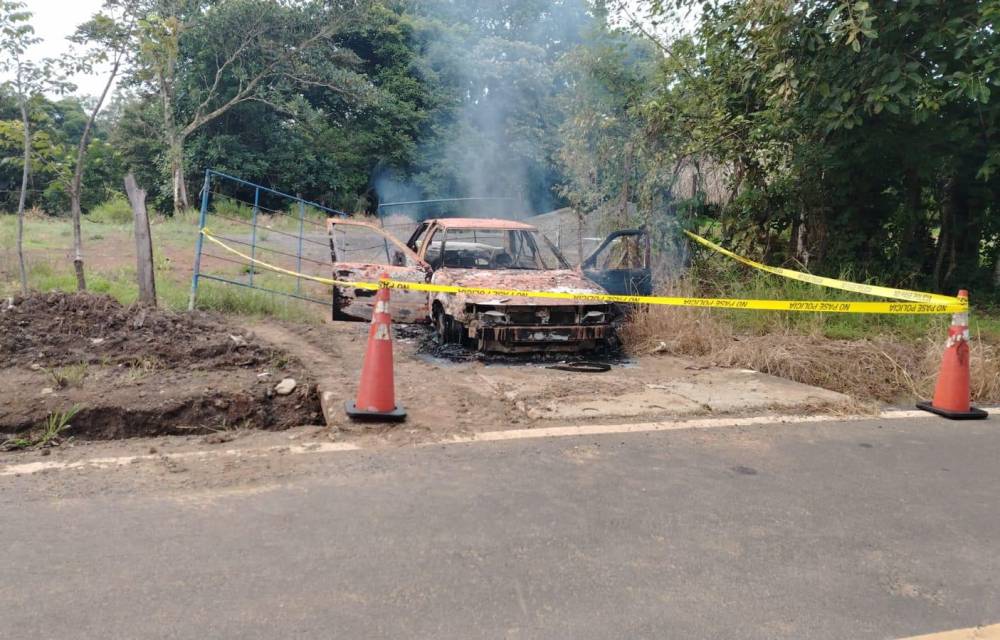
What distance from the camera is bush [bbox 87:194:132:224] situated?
74.1ft

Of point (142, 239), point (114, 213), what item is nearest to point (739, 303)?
point (142, 239)

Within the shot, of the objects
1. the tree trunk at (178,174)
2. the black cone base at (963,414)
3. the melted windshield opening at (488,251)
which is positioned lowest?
the black cone base at (963,414)

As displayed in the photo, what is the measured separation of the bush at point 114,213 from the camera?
74.1ft

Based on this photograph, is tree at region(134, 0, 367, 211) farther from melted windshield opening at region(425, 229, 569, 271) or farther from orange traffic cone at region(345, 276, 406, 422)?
orange traffic cone at region(345, 276, 406, 422)

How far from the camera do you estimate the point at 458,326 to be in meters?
→ 7.32

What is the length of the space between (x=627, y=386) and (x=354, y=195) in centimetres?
2515

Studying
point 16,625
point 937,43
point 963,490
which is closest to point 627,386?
point 963,490

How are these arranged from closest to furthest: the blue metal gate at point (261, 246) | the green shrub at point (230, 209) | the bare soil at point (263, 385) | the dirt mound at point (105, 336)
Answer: the bare soil at point (263, 385) < the dirt mound at point (105, 336) < the blue metal gate at point (261, 246) < the green shrub at point (230, 209)

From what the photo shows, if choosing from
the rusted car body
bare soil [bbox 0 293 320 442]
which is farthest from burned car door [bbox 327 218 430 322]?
bare soil [bbox 0 293 320 442]

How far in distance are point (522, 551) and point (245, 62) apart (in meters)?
25.5

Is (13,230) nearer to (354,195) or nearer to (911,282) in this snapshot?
(354,195)

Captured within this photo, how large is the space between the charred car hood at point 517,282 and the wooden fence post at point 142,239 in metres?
3.02

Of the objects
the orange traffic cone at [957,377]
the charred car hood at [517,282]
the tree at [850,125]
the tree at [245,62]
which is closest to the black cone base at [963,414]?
the orange traffic cone at [957,377]

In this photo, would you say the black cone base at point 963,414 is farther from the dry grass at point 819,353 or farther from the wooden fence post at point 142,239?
the wooden fence post at point 142,239
